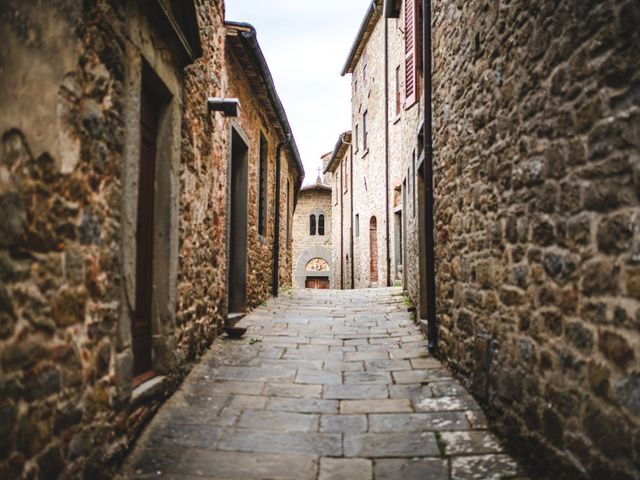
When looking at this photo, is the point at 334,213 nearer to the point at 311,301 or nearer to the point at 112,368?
the point at 311,301

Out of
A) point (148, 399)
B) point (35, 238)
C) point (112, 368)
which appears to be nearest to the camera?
point (35, 238)

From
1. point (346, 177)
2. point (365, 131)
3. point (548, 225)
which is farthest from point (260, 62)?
point (346, 177)

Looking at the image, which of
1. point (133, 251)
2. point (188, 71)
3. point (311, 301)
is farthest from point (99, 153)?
point (311, 301)

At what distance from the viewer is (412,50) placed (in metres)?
7.43

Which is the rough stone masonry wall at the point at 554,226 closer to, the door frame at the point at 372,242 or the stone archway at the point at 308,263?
the door frame at the point at 372,242

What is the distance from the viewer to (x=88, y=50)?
7.91ft

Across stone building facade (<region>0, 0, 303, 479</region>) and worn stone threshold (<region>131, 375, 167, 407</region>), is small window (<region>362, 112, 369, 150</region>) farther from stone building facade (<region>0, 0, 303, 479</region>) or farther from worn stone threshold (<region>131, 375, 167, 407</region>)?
worn stone threshold (<region>131, 375, 167, 407</region>)

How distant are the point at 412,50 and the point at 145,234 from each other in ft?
17.6

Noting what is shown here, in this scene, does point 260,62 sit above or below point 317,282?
above

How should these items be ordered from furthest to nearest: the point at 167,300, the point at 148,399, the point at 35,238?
the point at 167,300, the point at 148,399, the point at 35,238

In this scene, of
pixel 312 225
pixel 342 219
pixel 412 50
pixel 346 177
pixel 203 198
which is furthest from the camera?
pixel 312 225

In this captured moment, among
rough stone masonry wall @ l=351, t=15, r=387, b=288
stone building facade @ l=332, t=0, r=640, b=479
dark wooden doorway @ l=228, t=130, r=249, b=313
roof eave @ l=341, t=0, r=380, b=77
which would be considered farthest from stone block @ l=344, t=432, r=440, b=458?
roof eave @ l=341, t=0, r=380, b=77

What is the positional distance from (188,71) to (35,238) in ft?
9.22

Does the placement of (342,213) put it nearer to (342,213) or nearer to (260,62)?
(342,213)
